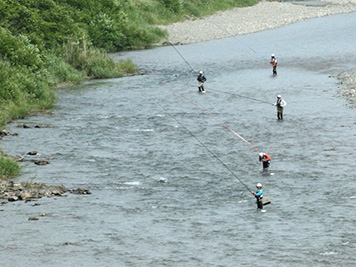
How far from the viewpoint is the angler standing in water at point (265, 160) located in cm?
3114

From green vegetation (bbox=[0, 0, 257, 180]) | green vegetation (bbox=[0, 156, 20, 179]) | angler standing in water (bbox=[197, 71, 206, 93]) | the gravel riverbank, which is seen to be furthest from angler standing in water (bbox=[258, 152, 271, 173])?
the gravel riverbank

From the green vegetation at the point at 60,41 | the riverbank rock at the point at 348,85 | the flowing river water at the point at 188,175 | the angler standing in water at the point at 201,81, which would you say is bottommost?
the flowing river water at the point at 188,175

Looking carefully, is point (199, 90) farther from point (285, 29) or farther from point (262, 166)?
point (285, 29)

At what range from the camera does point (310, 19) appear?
293 feet

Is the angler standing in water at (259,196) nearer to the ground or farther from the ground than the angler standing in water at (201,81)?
nearer to the ground

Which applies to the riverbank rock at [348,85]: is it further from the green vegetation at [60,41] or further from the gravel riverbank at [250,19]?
the gravel riverbank at [250,19]

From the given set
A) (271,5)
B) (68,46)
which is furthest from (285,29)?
(68,46)

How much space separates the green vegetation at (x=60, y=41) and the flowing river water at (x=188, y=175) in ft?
5.27

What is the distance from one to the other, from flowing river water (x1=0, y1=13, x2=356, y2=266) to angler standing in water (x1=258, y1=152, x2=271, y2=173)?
568 mm

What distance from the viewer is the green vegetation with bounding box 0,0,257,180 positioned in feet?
145

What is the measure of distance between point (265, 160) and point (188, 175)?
136 inches

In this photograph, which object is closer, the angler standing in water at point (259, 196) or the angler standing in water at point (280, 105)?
the angler standing in water at point (259, 196)

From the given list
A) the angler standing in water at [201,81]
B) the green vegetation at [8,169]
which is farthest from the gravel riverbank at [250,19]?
the green vegetation at [8,169]

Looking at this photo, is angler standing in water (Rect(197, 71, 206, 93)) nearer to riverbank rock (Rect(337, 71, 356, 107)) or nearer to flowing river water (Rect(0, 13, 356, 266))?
flowing river water (Rect(0, 13, 356, 266))
